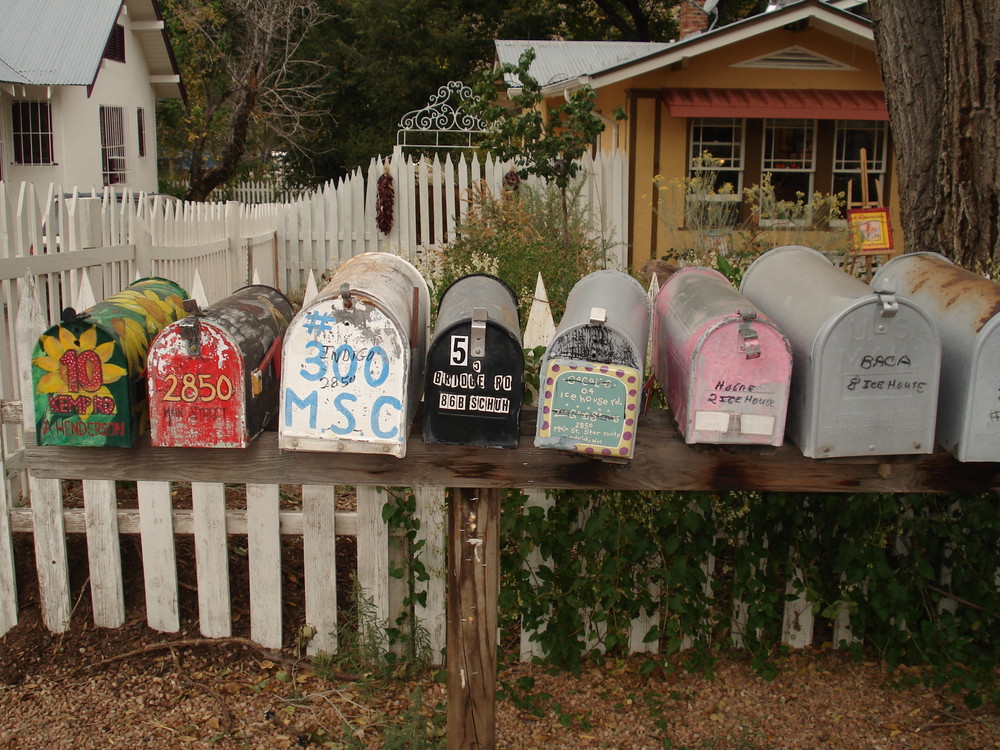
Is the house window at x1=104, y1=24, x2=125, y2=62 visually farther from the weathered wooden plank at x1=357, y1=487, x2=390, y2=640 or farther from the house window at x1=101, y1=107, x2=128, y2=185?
the weathered wooden plank at x1=357, y1=487, x2=390, y2=640

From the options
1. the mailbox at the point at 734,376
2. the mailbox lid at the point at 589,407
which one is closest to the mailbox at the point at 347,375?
the mailbox lid at the point at 589,407

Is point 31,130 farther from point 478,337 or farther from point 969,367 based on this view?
point 969,367

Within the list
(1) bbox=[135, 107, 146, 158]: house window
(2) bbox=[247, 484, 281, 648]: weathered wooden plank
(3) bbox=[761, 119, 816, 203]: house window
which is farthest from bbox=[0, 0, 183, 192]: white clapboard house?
(2) bbox=[247, 484, 281, 648]: weathered wooden plank

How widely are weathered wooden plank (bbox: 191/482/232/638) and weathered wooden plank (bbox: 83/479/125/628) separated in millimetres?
299

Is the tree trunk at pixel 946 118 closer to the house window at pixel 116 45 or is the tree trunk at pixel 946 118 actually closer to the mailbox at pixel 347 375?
the mailbox at pixel 347 375

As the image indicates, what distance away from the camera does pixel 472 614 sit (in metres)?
2.16

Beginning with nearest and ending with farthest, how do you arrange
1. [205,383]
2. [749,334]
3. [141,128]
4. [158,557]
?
[749,334], [205,383], [158,557], [141,128]

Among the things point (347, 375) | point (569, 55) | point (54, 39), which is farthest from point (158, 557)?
point (54, 39)

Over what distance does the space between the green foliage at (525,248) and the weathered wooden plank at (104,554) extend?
1989 mm

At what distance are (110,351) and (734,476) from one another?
1362 mm

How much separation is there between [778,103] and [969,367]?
34.7ft

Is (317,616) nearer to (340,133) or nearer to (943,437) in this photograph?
(943,437)

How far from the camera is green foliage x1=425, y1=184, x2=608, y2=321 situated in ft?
16.3

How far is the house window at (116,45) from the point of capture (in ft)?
57.6
